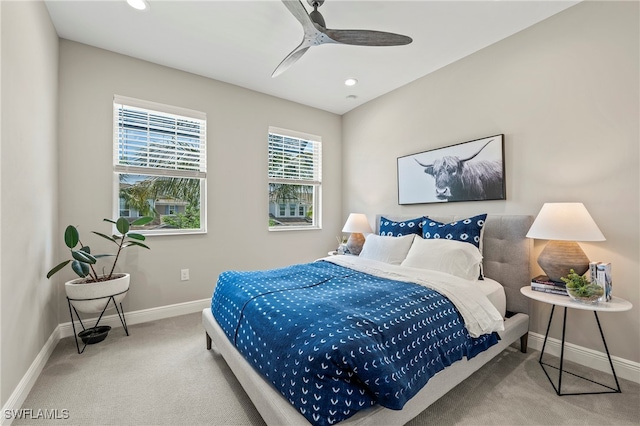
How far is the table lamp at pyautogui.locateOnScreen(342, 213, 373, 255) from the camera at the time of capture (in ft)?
11.8

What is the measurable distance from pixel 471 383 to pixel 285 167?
3227mm

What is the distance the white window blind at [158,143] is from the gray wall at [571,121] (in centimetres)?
282

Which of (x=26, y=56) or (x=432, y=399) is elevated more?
(x=26, y=56)

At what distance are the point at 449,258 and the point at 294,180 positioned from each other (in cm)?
249

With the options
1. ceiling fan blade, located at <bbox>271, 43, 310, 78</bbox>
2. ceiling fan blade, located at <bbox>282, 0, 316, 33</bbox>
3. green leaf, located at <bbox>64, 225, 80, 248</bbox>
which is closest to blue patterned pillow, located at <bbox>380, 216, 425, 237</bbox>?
ceiling fan blade, located at <bbox>271, 43, 310, 78</bbox>

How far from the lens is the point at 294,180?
421 cm

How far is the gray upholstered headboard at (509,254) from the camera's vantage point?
2.44 meters

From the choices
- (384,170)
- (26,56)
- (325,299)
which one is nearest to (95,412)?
(325,299)

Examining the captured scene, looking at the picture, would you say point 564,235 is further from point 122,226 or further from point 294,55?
point 122,226

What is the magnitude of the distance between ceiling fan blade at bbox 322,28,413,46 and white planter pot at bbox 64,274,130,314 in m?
2.70

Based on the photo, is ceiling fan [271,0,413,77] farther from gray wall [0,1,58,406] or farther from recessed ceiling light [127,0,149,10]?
gray wall [0,1,58,406]

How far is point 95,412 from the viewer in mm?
1680

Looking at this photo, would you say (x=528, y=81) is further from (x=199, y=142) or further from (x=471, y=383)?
(x=199, y=142)

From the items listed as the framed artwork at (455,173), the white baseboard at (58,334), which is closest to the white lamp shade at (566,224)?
the framed artwork at (455,173)
